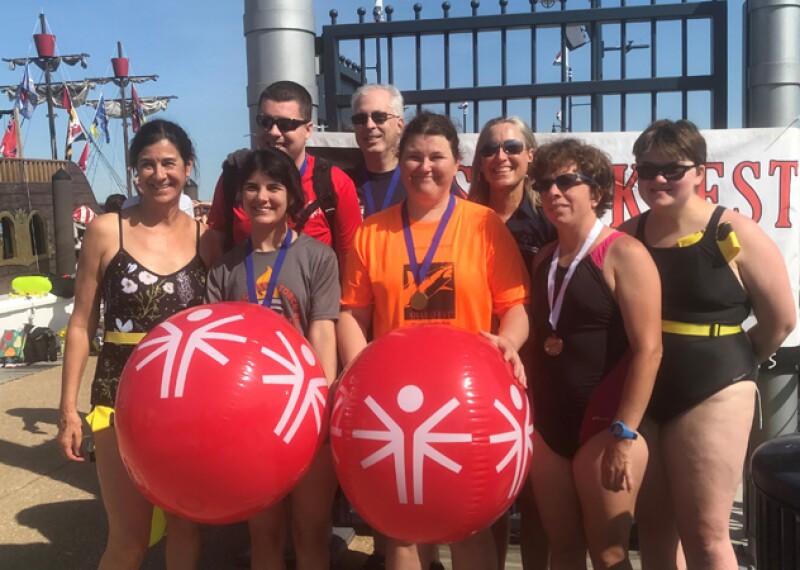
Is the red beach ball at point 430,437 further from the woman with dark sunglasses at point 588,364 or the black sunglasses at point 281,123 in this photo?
the black sunglasses at point 281,123

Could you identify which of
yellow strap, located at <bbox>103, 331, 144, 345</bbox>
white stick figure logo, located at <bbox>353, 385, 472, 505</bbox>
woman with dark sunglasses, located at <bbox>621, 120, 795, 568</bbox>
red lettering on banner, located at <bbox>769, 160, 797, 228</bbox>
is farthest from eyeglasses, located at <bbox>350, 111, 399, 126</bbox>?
red lettering on banner, located at <bbox>769, 160, 797, 228</bbox>

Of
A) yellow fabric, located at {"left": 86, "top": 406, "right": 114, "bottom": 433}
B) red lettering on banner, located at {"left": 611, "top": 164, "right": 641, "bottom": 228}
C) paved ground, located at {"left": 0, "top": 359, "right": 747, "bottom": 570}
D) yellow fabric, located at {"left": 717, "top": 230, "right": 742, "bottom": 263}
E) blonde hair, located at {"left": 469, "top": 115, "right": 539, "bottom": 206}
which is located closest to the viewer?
yellow fabric, located at {"left": 717, "top": 230, "right": 742, "bottom": 263}

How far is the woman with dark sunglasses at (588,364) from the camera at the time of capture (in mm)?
2449

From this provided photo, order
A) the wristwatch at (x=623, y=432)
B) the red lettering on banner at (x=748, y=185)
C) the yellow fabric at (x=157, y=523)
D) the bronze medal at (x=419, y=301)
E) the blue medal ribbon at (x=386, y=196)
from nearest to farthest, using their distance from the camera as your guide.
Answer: the wristwatch at (x=623, y=432) → the bronze medal at (x=419, y=301) → the yellow fabric at (x=157, y=523) → the blue medal ribbon at (x=386, y=196) → the red lettering on banner at (x=748, y=185)

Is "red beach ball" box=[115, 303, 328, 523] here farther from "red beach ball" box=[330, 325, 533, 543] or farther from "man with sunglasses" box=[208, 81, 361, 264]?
"man with sunglasses" box=[208, 81, 361, 264]

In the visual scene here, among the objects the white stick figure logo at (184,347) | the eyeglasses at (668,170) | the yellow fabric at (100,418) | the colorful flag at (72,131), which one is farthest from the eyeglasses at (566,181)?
the colorful flag at (72,131)

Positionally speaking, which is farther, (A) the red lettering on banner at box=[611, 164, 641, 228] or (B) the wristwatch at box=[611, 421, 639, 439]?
(A) the red lettering on banner at box=[611, 164, 641, 228]

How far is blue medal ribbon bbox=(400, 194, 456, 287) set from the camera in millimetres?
2727

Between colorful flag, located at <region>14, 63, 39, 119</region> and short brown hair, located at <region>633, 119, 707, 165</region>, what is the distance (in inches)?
1579

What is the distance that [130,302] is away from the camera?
9.22 feet

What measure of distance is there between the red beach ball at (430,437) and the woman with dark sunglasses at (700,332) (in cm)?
66

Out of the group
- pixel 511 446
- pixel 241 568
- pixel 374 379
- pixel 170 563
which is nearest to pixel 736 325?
pixel 511 446

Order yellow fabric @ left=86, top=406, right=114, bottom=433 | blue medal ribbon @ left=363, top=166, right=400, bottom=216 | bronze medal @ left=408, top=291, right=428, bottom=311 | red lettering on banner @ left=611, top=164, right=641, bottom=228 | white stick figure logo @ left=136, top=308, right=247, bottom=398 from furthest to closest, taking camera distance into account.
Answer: red lettering on banner @ left=611, top=164, right=641, bottom=228
blue medal ribbon @ left=363, top=166, right=400, bottom=216
yellow fabric @ left=86, top=406, right=114, bottom=433
bronze medal @ left=408, top=291, right=428, bottom=311
white stick figure logo @ left=136, top=308, right=247, bottom=398

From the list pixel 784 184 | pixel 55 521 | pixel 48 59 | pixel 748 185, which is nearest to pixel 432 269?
pixel 748 185
